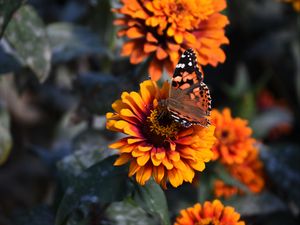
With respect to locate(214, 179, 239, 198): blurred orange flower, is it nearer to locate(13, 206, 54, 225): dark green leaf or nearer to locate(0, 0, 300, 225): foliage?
locate(0, 0, 300, 225): foliage

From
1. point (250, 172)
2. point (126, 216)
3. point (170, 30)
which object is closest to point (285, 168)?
point (250, 172)

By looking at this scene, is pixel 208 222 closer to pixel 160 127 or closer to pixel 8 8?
pixel 160 127

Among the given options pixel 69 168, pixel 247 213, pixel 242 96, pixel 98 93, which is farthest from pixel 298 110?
pixel 69 168

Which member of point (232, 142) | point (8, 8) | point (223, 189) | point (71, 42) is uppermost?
point (8, 8)

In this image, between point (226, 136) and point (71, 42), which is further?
point (71, 42)

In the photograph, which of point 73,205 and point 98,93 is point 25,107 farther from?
point 73,205

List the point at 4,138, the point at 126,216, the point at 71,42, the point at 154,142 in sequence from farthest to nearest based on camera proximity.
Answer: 1. the point at 71,42
2. the point at 4,138
3. the point at 126,216
4. the point at 154,142
